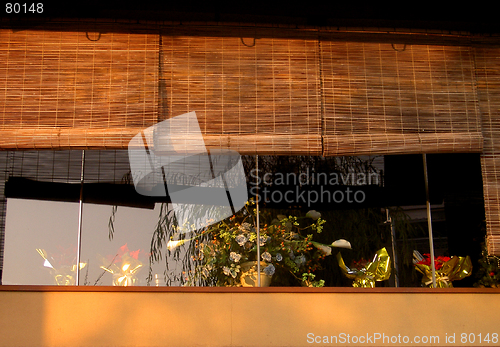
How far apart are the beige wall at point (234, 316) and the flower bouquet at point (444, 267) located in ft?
0.85

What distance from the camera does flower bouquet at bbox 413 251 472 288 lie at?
3.20 metres

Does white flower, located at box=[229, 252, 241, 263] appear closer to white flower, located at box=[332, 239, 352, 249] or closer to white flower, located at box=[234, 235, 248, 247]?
white flower, located at box=[234, 235, 248, 247]

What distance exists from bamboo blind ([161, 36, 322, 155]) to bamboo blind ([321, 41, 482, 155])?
114mm

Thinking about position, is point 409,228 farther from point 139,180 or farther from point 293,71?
point 139,180

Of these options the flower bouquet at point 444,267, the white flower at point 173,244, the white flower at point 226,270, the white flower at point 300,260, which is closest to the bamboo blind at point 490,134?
the flower bouquet at point 444,267

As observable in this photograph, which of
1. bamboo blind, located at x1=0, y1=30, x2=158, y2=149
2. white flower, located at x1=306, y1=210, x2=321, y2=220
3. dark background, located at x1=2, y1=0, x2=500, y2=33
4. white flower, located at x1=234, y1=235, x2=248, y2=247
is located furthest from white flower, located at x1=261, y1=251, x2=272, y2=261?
dark background, located at x1=2, y1=0, x2=500, y2=33

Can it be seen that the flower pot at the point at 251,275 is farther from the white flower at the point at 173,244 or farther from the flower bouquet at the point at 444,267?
the flower bouquet at the point at 444,267

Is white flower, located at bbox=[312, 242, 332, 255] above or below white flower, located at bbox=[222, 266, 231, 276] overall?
above

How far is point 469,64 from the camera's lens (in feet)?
10.4

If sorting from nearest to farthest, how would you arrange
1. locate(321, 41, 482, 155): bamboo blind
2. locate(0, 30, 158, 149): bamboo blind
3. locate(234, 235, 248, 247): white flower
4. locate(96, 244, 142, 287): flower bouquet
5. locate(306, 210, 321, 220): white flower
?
locate(0, 30, 158, 149): bamboo blind, locate(321, 41, 482, 155): bamboo blind, locate(96, 244, 142, 287): flower bouquet, locate(234, 235, 248, 247): white flower, locate(306, 210, 321, 220): white flower

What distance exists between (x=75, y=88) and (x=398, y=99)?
77.4 inches

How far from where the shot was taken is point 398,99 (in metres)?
3.08

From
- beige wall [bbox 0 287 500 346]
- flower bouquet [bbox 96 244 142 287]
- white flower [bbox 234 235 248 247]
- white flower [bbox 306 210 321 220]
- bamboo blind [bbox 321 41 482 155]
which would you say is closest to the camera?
beige wall [bbox 0 287 500 346]

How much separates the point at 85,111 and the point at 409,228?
2.21m
